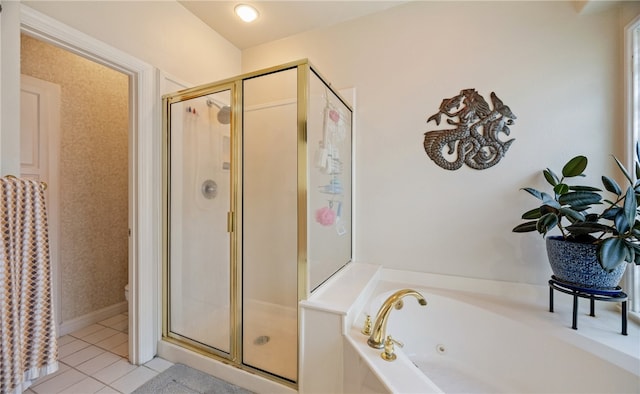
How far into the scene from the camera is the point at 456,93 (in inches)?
74.0

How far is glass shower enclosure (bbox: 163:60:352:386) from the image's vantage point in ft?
5.03

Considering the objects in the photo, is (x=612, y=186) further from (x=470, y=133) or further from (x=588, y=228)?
(x=470, y=133)

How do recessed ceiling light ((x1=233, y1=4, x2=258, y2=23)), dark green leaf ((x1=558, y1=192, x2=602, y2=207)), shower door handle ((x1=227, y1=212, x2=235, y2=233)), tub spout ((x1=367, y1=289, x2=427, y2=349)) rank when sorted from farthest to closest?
1. recessed ceiling light ((x1=233, y1=4, x2=258, y2=23))
2. shower door handle ((x1=227, y1=212, x2=235, y2=233))
3. dark green leaf ((x1=558, y1=192, x2=602, y2=207))
4. tub spout ((x1=367, y1=289, x2=427, y2=349))

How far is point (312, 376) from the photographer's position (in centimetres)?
137

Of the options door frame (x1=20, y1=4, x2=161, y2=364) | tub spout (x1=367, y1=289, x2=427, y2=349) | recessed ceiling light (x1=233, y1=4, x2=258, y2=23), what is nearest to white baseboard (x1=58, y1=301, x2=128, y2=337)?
door frame (x1=20, y1=4, x2=161, y2=364)

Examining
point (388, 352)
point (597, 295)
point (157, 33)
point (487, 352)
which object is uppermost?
point (157, 33)

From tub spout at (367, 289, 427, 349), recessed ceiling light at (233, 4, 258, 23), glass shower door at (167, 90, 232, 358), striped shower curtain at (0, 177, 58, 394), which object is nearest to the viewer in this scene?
striped shower curtain at (0, 177, 58, 394)

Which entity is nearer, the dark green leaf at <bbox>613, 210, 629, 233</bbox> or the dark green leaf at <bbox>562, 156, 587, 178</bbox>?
the dark green leaf at <bbox>613, 210, 629, 233</bbox>

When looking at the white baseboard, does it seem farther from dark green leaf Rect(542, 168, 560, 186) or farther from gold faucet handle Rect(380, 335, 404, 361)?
dark green leaf Rect(542, 168, 560, 186)

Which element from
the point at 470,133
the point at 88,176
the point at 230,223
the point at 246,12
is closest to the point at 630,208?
the point at 470,133

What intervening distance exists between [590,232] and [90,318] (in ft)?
12.1

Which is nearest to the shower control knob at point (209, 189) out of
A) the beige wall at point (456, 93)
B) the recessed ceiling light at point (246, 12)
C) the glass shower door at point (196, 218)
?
the glass shower door at point (196, 218)

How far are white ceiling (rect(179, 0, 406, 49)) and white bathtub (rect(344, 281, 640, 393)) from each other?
227cm

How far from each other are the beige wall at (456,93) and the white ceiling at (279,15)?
10 centimetres
